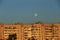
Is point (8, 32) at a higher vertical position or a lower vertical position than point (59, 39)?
higher

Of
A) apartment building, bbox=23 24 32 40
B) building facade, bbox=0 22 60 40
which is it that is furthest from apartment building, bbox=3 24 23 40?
apartment building, bbox=23 24 32 40

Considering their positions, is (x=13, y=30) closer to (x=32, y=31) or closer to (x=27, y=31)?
(x=27, y=31)

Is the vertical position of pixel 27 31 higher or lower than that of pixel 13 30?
lower

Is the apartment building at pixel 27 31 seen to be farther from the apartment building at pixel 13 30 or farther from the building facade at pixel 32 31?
the apartment building at pixel 13 30

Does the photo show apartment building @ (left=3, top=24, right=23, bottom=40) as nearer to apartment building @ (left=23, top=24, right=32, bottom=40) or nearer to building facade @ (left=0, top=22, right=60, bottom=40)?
building facade @ (left=0, top=22, right=60, bottom=40)

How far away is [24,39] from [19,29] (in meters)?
0.91

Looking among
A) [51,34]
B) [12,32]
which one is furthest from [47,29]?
[12,32]

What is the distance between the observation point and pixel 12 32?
11.1m

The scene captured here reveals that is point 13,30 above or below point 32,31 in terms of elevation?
above

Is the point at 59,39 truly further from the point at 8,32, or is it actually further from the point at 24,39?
the point at 8,32

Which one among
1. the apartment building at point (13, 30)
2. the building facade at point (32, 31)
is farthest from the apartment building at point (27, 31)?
the apartment building at point (13, 30)

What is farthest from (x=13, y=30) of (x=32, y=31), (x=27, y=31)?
(x=32, y=31)

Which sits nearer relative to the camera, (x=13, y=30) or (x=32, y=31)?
(x=32, y=31)

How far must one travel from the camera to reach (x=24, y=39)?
1114cm
